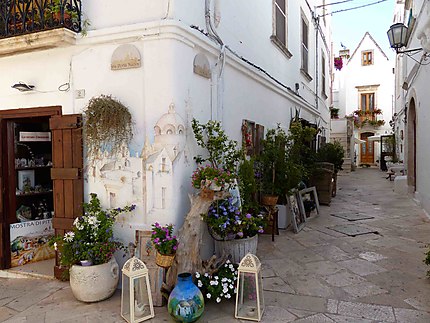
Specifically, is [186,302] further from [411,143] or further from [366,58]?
[366,58]

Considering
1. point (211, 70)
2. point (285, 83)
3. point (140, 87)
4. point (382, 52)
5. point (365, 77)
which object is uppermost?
point (382, 52)

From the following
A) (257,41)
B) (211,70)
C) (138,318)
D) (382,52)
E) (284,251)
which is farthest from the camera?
(382,52)

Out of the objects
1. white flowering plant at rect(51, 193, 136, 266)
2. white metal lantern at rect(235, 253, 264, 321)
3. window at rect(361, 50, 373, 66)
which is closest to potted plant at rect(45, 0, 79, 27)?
white flowering plant at rect(51, 193, 136, 266)

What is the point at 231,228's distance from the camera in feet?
13.8

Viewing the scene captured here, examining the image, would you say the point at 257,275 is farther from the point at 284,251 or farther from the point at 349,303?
the point at 284,251

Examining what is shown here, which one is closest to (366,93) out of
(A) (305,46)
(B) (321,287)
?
(A) (305,46)

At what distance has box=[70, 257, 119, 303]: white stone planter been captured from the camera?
368 centimetres

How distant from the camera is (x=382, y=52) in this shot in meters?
26.9

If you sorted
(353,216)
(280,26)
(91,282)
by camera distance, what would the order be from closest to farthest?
(91,282) → (353,216) → (280,26)

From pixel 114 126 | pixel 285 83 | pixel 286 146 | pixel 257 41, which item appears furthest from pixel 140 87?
pixel 285 83

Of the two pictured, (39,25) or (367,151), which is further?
(367,151)

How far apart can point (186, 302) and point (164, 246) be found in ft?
2.07

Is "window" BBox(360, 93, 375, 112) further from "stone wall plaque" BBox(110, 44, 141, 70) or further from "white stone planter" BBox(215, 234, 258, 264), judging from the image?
"stone wall plaque" BBox(110, 44, 141, 70)

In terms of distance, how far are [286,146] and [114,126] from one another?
4107 mm
